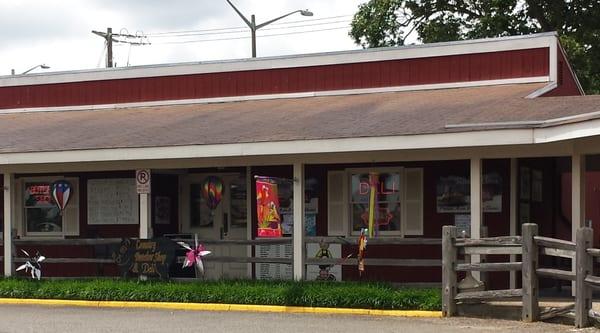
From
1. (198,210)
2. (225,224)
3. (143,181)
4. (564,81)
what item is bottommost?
(225,224)

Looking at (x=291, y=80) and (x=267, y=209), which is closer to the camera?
(x=267, y=209)

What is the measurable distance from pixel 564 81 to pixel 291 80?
17.4 feet

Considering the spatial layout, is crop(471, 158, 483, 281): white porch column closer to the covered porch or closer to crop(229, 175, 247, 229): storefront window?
the covered porch

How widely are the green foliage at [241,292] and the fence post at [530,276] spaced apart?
4.56 ft

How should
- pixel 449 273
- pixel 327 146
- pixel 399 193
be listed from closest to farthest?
pixel 449 273
pixel 327 146
pixel 399 193

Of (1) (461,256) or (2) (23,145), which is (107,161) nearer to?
(2) (23,145)

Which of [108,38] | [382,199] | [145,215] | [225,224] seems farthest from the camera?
[108,38]

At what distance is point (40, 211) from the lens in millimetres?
17000

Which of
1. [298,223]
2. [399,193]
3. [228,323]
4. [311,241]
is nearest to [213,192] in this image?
[298,223]

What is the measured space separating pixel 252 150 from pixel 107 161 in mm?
2700

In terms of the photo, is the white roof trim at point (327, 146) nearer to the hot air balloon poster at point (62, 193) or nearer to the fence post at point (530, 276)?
the fence post at point (530, 276)

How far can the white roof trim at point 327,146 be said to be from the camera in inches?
432

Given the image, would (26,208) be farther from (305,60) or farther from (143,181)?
(305,60)

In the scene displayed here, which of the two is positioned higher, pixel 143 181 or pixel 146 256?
pixel 143 181
